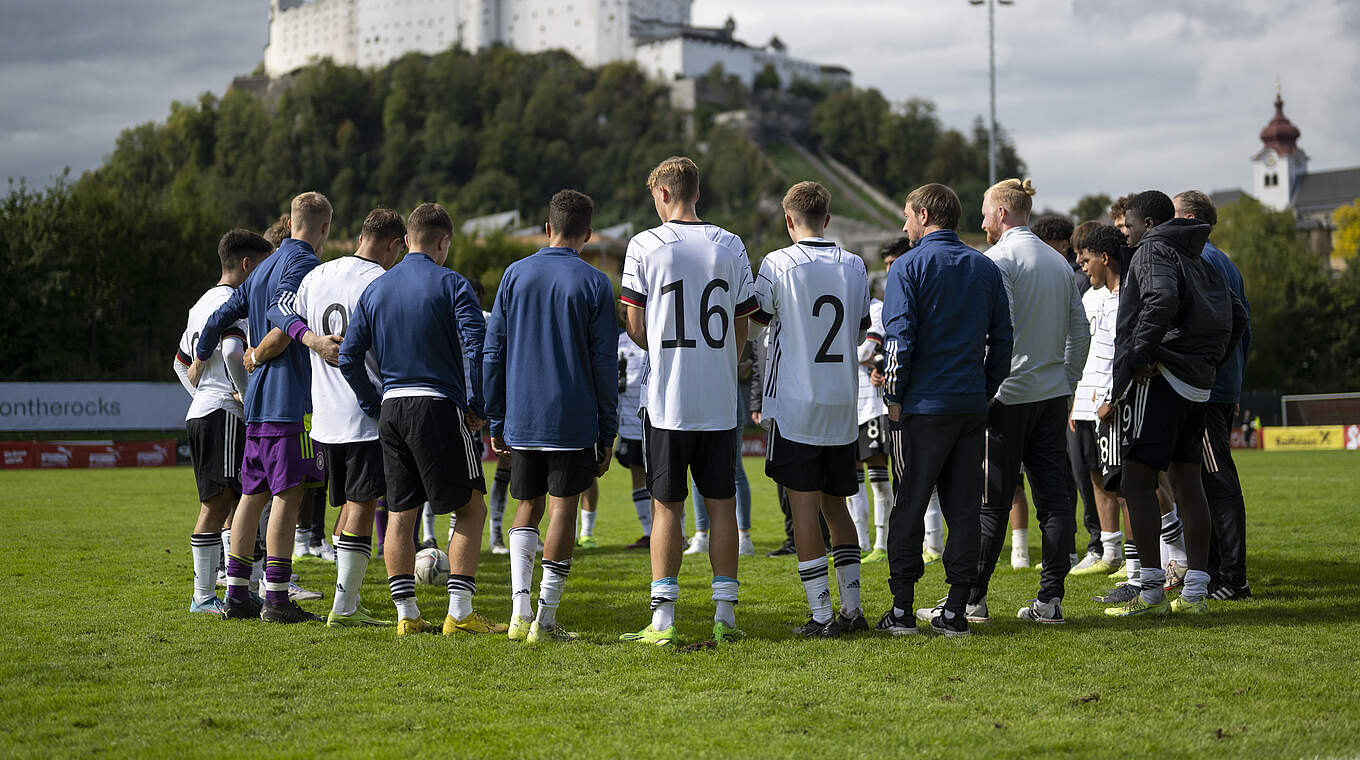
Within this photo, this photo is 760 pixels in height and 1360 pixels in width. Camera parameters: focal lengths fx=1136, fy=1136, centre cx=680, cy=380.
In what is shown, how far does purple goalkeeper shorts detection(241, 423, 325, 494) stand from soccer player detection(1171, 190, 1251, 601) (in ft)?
17.6

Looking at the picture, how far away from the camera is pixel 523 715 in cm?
437

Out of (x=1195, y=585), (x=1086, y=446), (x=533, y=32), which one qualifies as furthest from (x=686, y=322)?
(x=533, y=32)

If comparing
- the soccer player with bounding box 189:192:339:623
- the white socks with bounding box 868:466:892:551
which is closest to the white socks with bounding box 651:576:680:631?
the soccer player with bounding box 189:192:339:623

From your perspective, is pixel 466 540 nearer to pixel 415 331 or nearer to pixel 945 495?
pixel 415 331

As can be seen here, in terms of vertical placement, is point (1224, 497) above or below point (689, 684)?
above

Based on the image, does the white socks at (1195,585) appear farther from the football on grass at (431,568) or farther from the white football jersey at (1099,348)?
the football on grass at (431,568)

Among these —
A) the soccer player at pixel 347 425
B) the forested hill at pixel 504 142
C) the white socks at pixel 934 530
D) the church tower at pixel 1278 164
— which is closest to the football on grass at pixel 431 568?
the soccer player at pixel 347 425

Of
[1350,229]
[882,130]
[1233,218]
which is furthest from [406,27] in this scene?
[1350,229]

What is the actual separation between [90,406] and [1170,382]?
34969 millimetres

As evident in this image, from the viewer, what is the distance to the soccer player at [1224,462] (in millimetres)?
6969

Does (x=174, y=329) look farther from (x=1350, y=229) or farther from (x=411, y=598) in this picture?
(x=1350, y=229)

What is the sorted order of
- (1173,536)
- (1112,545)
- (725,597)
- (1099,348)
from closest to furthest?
(725,597)
(1173,536)
(1099,348)
(1112,545)

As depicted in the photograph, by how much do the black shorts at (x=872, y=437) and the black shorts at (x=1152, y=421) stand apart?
9.73 feet

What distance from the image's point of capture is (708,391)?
567cm
